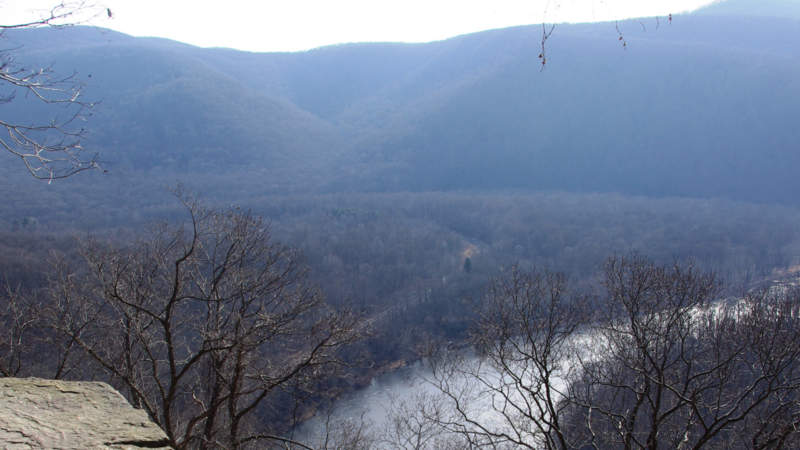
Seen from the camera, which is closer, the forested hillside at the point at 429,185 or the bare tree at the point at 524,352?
the bare tree at the point at 524,352

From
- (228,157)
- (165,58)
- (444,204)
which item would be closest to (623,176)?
(444,204)

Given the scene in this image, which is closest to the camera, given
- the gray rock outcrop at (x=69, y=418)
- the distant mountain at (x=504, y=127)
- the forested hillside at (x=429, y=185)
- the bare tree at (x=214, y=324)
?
the gray rock outcrop at (x=69, y=418)

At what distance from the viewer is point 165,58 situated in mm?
179500

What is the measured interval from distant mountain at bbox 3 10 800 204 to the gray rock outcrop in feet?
415

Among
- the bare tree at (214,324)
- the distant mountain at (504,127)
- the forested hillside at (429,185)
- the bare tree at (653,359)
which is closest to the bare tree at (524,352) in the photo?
the bare tree at (653,359)

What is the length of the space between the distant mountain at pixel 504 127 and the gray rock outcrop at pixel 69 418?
12651 centimetres

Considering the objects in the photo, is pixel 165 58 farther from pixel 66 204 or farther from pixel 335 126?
pixel 66 204

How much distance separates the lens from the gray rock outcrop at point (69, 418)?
3.39 m

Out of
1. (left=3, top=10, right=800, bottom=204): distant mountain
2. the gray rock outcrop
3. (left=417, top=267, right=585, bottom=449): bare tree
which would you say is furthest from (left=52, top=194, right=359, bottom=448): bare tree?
(left=3, top=10, right=800, bottom=204): distant mountain

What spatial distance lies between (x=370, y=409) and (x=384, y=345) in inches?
560

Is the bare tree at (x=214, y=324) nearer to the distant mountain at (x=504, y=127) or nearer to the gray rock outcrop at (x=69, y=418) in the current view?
the gray rock outcrop at (x=69, y=418)

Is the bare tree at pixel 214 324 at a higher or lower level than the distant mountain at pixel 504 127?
lower

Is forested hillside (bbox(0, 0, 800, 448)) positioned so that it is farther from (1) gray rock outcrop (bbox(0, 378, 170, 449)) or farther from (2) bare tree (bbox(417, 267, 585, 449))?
(1) gray rock outcrop (bbox(0, 378, 170, 449))

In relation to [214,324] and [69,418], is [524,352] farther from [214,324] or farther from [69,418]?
[69,418]
